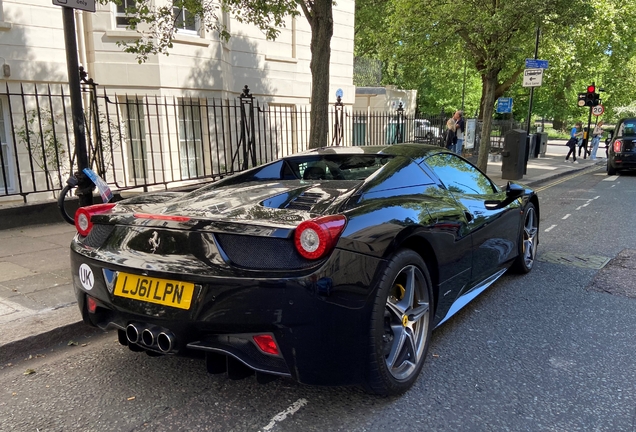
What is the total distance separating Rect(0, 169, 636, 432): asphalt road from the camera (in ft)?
8.55

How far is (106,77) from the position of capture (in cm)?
995

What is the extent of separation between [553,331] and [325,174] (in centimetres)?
219

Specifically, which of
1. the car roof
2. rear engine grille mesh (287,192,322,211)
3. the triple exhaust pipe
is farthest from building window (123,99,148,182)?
the triple exhaust pipe

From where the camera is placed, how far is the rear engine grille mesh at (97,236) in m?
2.88

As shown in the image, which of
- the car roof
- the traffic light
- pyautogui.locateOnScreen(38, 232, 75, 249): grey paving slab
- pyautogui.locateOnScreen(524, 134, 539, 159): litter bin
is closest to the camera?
the car roof

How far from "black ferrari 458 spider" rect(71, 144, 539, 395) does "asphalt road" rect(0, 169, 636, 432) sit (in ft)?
0.91

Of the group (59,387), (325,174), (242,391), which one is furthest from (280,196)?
(59,387)

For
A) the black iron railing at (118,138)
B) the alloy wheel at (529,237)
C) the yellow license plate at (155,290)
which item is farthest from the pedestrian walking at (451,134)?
the yellow license plate at (155,290)

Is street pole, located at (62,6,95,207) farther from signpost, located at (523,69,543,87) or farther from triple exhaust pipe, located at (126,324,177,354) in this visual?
signpost, located at (523,69,543,87)

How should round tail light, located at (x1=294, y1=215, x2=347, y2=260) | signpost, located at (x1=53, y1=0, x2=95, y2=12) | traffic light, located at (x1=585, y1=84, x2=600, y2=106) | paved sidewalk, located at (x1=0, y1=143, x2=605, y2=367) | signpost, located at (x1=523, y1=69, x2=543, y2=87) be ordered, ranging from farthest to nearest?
traffic light, located at (x1=585, y1=84, x2=600, y2=106) → signpost, located at (x1=523, y1=69, x2=543, y2=87) → signpost, located at (x1=53, y1=0, x2=95, y2=12) → paved sidewalk, located at (x1=0, y1=143, x2=605, y2=367) → round tail light, located at (x1=294, y1=215, x2=347, y2=260)

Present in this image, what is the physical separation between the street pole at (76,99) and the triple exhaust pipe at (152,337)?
245 centimetres

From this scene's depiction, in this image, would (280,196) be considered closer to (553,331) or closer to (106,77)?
(553,331)

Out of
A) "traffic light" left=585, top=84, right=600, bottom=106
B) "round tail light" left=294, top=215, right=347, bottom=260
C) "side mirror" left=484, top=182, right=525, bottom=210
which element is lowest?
"side mirror" left=484, top=182, right=525, bottom=210

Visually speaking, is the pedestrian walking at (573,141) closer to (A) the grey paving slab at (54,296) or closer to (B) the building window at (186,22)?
(B) the building window at (186,22)
